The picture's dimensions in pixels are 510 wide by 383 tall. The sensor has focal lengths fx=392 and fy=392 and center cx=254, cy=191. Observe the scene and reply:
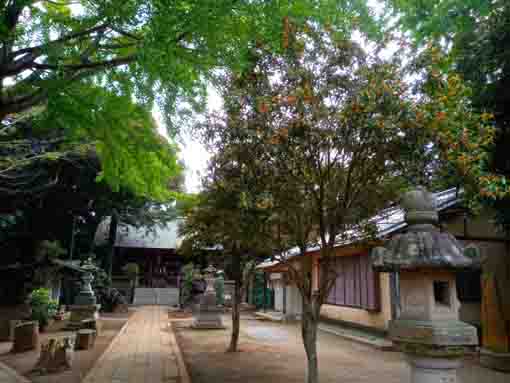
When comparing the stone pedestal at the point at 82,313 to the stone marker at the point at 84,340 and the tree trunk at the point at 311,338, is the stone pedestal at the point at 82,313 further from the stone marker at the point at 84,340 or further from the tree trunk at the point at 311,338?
the tree trunk at the point at 311,338

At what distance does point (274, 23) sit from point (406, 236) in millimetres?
2403

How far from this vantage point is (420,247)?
3775 mm

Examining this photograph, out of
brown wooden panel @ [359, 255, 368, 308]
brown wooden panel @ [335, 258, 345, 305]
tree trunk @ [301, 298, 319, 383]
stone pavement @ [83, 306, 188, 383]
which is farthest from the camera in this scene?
brown wooden panel @ [335, 258, 345, 305]

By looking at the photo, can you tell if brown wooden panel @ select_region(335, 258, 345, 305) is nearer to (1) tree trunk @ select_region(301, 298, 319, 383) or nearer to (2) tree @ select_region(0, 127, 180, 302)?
(2) tree @ select_region(0, 127, 180, 302)

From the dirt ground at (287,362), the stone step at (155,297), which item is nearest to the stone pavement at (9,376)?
the dirt ground at (287,362)

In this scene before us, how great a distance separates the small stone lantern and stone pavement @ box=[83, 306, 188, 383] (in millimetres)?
4904

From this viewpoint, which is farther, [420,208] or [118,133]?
[118,133]

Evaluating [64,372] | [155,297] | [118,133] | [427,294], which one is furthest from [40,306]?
[427,294]

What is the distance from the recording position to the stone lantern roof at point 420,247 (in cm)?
367

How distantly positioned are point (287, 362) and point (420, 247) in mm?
6277

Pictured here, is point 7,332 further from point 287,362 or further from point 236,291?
point 287,362

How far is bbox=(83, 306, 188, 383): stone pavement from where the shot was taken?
7.52 meters

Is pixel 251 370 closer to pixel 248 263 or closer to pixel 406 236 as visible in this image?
pixel 248 263

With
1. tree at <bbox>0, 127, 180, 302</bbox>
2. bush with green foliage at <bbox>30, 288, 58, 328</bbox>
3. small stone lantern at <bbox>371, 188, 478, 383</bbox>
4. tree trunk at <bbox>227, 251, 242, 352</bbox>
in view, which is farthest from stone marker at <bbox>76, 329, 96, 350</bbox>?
small stone lantern at <bbox>371, 188, 478, 383</bbox>
